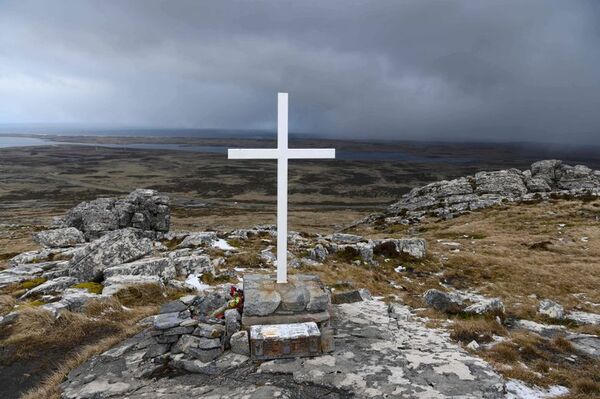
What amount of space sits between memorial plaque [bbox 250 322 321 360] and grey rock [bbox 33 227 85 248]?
79.5 ft

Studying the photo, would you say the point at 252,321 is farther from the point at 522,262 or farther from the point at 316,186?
the point at 316,186

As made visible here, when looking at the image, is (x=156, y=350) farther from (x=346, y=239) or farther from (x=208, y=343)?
(x=346, y=239)

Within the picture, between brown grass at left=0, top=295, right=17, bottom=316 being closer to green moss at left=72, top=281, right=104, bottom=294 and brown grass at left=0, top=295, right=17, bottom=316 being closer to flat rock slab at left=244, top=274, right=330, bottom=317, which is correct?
green moss at left=72, top=281, right=104, bottom=294

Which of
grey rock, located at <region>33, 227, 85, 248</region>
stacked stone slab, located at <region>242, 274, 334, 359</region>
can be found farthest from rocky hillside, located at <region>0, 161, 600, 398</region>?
stacked stone slab, located at <region>242, 274, 334, 359</region>

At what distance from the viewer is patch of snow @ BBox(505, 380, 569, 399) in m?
7.93

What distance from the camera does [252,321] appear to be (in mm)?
9914

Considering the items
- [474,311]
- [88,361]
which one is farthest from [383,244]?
[88,361]

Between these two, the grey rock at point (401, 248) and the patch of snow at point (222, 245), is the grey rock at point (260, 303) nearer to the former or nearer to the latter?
the patch of snow at point (222, 245)

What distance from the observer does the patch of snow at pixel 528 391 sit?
26.0 feet

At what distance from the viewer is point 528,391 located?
811cm

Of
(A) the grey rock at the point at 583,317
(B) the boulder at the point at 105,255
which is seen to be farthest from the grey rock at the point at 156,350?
(A) the grey rock at the point at 583,317

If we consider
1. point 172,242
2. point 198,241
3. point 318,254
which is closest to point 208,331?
point 318,254

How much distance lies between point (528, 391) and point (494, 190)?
5781 cm

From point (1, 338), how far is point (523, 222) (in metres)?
42.1
